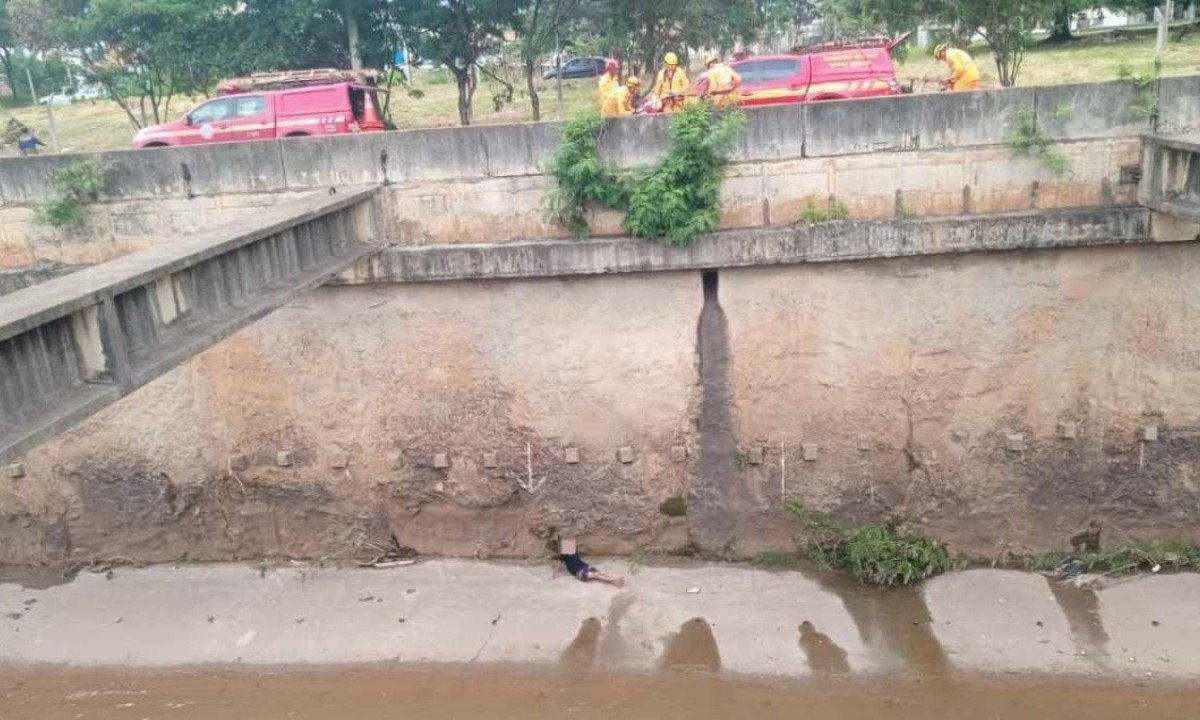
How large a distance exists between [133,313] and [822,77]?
8905 millimetres

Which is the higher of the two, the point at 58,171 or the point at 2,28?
the point at 2,28

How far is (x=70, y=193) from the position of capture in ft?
30.8

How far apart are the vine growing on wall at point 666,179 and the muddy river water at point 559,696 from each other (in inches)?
156

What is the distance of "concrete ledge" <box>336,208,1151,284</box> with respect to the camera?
8.32 m

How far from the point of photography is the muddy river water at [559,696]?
24.1 feet

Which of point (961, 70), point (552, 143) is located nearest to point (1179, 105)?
point (961, 70)

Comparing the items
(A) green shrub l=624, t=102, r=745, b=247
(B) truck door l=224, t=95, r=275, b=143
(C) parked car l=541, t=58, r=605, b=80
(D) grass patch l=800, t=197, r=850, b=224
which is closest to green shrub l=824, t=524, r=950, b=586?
(D) grass patch l=800, t=197, r=850, b=224

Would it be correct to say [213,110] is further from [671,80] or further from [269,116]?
[671,80]

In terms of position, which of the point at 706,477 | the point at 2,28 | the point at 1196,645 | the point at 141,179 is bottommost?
the point at 1196,645

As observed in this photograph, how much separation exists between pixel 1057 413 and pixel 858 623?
290 cm

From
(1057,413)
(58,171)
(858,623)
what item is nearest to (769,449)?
(858,623)

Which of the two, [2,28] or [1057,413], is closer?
[1057,413]

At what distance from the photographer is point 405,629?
340 inches

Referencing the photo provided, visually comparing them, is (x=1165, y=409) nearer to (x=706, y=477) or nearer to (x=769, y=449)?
(x=769, y=449)
